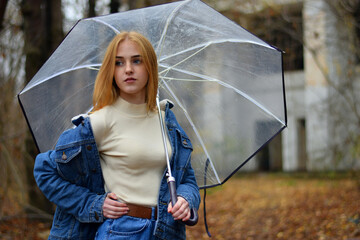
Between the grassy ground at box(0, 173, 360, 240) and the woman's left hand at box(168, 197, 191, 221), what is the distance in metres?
4.14

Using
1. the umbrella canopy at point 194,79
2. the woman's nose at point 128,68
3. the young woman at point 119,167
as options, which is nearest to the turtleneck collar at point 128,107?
the young woman at point 119,167

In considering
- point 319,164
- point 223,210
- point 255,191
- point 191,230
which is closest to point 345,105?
point 319,164

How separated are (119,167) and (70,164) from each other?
246 mm

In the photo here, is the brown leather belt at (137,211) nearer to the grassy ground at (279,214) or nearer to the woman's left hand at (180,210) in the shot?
the woman's left hand at (180,210)

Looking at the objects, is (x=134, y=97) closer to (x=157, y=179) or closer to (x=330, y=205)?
(x=157, y=179)

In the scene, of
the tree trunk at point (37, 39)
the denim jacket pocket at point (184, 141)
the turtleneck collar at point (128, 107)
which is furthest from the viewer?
the tree trunk at point (37, 39)

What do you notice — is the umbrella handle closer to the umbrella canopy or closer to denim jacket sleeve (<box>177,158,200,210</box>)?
denim jacket sleeve (<box>177,158,200,210</box>)

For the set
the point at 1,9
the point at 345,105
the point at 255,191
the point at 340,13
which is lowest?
the point at 255,191

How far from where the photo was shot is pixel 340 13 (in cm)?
958

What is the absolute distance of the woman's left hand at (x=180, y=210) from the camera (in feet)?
7.48

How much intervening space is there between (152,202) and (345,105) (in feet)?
39.3

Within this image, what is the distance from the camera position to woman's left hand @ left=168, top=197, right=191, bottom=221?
7.48ft

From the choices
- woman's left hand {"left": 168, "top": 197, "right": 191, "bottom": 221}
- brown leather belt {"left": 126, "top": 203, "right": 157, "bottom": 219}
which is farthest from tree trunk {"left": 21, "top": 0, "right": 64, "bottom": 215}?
woman's left hand {"left": 168, "top": 197, "right": 191, "bottom": 221}

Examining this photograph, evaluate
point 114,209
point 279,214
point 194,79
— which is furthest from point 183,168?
point 279,214
